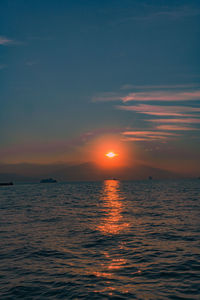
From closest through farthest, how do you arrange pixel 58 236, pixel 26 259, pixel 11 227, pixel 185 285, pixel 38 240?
pixel 185 285 < pixel 26 259 < pixel 38 240 < pixel 58 236 < pixel 11 227

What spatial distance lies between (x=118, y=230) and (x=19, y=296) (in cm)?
1444

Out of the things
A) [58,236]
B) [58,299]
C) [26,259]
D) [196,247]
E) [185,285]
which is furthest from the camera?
[58,236]

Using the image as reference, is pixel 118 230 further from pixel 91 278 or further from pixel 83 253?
pixel 91 278

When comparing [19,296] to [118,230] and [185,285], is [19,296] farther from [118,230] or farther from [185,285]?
[118,230]

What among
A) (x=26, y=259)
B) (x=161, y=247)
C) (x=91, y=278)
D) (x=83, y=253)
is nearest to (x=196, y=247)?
(x=161, y=247)

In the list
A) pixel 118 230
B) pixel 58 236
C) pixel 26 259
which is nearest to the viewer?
pixel 26 259

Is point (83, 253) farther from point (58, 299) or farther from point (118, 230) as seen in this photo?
point (118, 230)

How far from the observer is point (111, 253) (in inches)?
657

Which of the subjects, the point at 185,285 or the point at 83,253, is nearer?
the point at 185,285

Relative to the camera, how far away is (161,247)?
698 inches

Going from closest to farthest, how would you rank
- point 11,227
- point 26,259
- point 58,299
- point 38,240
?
1. point 58,299
2. point 26,259
3. point 38,240
4. point 11,227

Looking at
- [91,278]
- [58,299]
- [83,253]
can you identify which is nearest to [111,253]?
[83,253]

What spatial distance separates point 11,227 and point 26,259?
11424 millimetres

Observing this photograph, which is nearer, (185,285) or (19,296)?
(19,296)
